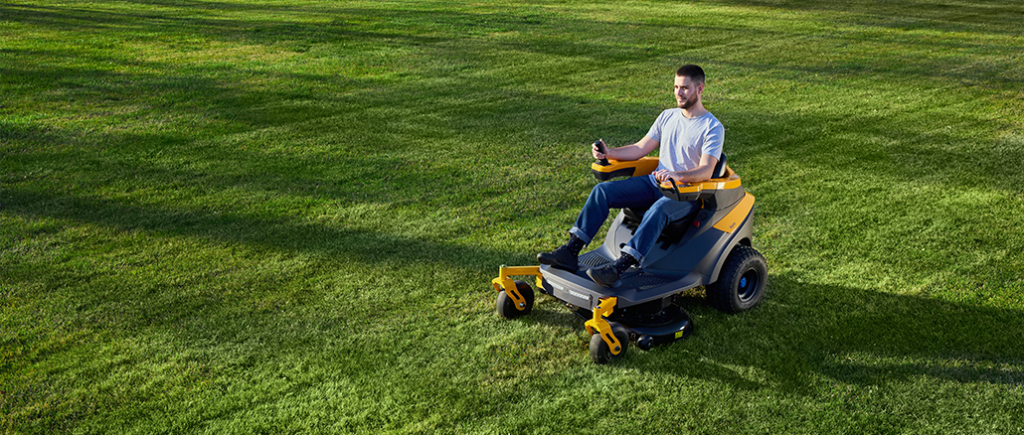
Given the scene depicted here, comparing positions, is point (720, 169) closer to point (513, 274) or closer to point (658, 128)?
point (658, 128)

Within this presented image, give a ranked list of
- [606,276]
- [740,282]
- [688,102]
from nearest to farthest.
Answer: [606,276] < [688,102] < [740,282]

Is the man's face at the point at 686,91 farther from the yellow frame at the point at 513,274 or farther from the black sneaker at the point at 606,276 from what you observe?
the yellow frame at the point at 513,274

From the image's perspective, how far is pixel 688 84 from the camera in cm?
420

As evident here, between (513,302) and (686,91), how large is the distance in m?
1.46

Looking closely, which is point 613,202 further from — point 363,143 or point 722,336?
point 363,143

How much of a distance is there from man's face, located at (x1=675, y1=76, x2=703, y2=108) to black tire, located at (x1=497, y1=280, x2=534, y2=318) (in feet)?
4.27

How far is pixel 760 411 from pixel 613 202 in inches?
51.3

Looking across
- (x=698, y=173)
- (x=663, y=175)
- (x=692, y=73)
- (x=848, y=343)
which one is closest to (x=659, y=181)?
(x=663, y=175)

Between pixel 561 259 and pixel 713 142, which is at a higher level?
pixel 713 142

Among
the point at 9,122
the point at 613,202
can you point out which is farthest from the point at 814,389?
the point at 9,122

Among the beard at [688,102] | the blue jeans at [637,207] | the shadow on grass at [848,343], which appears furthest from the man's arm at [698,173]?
the shadow on grass at [848,343]

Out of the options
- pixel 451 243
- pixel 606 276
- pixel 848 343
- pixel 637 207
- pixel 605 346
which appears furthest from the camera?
pixel 451 243

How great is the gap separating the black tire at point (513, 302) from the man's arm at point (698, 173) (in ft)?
3.06

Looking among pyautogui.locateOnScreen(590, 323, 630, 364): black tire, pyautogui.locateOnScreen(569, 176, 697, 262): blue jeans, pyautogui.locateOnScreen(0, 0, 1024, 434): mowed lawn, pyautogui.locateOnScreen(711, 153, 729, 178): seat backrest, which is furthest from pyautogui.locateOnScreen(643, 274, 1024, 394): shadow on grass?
pyautogui.locateOnScreen(711, 153, 729, 178): seat backrest
